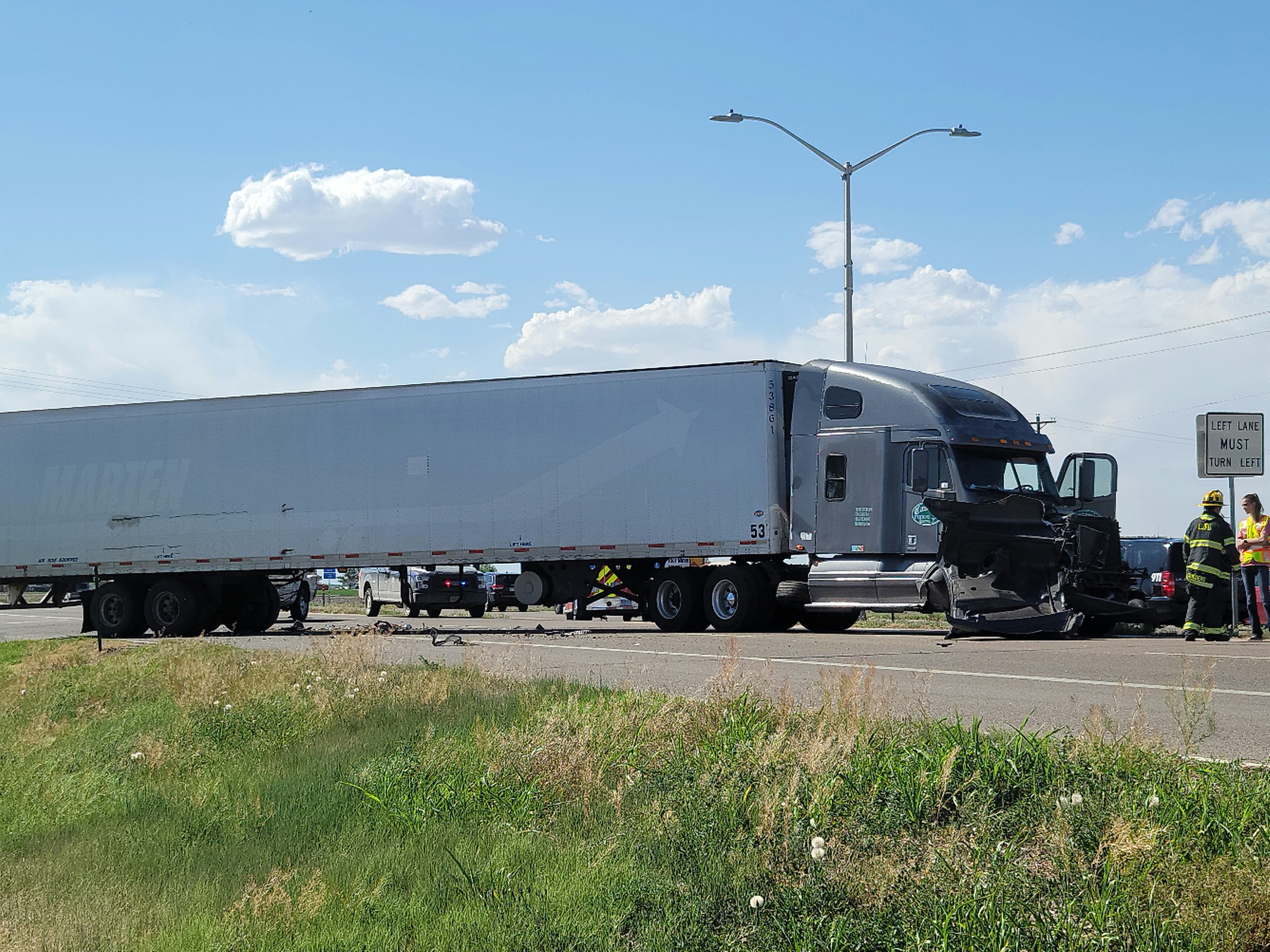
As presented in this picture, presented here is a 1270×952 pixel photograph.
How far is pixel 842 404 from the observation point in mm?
19953

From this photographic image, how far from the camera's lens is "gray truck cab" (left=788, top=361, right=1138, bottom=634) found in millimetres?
16656

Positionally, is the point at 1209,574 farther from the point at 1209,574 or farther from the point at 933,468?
the point at 933,468

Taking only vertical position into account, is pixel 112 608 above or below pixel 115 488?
below

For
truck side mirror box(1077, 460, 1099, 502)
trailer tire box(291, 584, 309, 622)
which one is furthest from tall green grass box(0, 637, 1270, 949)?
trailer tire box(291, 584, 309, 622)

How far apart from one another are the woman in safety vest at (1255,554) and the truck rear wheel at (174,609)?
16.7m

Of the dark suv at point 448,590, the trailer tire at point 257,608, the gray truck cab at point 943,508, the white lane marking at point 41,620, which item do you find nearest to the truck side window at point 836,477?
the gray truck cab at point 943,508

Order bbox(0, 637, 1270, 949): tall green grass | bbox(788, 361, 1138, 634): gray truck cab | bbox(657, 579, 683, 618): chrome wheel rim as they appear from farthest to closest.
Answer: bbox(657, 579, 683, 618): chrome wheel rim
bbox(788, 361, 1138, 634): gray truck cab
bbox(0, 637, 1270, 949): tall green grass

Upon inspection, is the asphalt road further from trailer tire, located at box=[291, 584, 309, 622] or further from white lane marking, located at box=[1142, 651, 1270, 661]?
trailer tire, located at box=[291, 584, 309, 622]

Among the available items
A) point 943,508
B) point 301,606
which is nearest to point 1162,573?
point 943,508

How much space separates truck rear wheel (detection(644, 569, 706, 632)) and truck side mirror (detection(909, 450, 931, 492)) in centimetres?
446

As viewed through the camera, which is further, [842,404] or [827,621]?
[827,621]

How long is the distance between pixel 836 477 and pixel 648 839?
49.8 ft

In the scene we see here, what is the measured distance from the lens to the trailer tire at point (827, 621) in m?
21.3

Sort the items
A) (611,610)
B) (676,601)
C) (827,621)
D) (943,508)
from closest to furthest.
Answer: (943,508)
(676,601)
(827,621)
(611,610)
